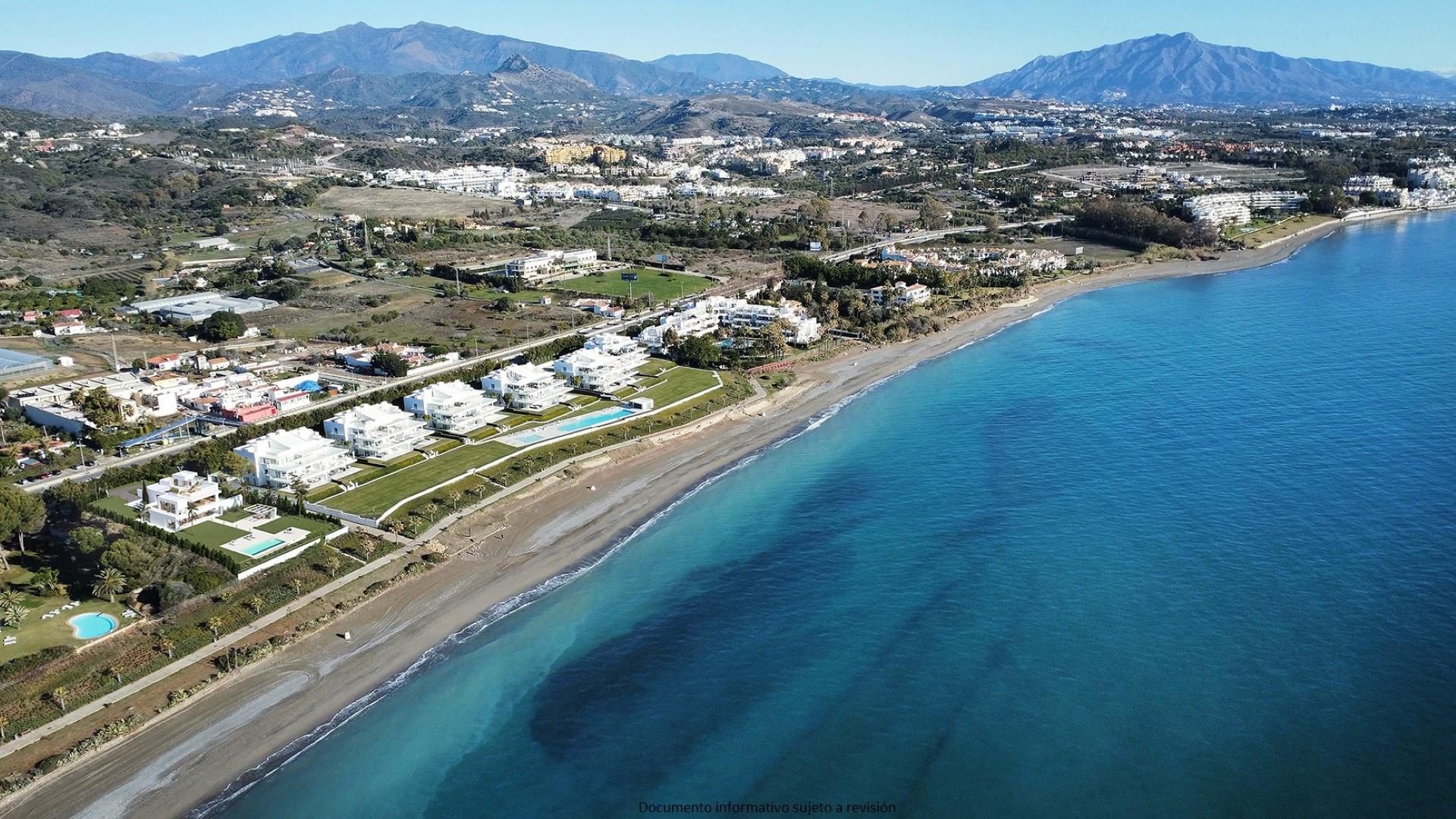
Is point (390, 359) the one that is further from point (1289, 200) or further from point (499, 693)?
point (1289, 200)

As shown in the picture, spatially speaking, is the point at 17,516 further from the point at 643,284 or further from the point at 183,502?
the point at 643,284

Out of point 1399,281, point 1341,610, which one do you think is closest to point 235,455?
point 1341,610

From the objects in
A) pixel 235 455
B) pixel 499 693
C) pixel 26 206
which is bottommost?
pixel 499 693

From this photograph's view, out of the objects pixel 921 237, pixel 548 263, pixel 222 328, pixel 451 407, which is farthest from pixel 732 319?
pixel 921 237

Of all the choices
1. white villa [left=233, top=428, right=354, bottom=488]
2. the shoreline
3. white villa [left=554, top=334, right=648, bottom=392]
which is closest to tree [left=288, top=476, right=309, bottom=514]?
white villa [left=233, top=428, right=354, bottom=488]

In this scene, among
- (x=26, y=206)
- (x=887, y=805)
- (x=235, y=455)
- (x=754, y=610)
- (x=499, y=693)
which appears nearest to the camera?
(x=887, y=805)

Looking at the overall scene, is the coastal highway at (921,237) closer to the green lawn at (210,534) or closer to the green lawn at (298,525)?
the green lawn at (298,525)
